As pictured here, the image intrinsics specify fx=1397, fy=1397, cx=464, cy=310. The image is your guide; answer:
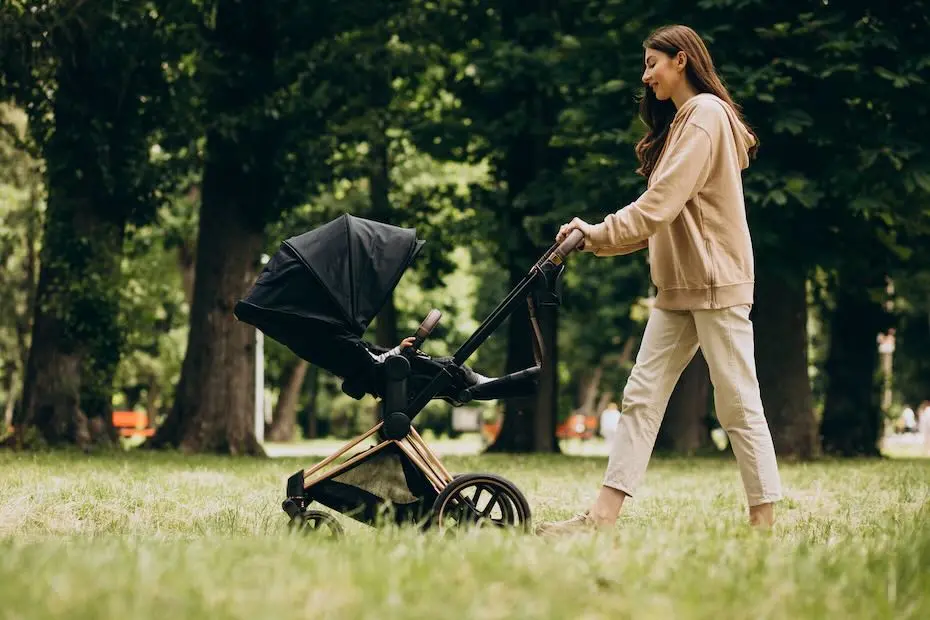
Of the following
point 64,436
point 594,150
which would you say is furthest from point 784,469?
point 64,436

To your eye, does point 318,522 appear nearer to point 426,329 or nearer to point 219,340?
point 426,329

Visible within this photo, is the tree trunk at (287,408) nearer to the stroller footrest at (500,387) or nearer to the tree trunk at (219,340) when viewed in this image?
the tree trunk at (219,340)

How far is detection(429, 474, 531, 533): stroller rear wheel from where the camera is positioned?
6285 mm

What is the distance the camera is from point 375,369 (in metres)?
6.52

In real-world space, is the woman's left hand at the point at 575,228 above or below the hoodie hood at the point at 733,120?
below

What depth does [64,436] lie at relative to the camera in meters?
19.2

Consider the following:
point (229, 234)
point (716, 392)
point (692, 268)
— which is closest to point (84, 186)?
point (229, 234)

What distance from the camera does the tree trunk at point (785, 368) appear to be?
18.4 metres

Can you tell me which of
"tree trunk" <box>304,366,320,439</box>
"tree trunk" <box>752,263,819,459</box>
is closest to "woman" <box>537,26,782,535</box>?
"tree trunk" <box>752,263,819,459</box>

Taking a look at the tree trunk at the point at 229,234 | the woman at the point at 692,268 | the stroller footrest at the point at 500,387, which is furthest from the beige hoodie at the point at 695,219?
the tree trunk at the point at 229,234

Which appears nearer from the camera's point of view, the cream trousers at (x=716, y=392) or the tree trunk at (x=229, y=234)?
the cream trousers at (x=716, y=392)

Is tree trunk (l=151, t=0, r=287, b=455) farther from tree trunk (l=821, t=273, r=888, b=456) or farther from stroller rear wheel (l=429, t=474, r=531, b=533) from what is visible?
stroller rear wheel (l=429, t=474, r=531, b=533)

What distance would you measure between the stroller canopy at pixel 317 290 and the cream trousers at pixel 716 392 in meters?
1.31

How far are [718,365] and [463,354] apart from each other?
1.21 meters
